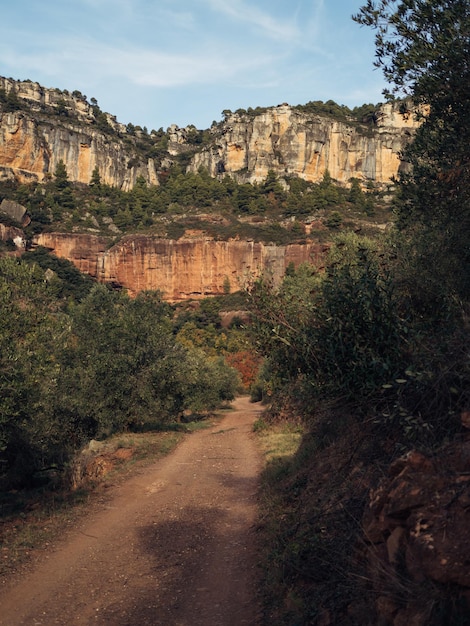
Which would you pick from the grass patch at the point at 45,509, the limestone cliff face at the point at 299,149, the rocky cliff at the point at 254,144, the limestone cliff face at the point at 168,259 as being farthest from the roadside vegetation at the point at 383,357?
the limestone cliff face at the point at 299,149

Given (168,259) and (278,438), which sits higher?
(168,259)

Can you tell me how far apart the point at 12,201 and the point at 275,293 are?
96.3 meters

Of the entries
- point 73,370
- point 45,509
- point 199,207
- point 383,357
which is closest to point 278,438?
point 73,370

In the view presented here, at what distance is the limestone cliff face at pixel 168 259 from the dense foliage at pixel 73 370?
233ft

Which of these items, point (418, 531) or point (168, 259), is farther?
point (168, 259)

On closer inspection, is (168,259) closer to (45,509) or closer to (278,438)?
(278,438)

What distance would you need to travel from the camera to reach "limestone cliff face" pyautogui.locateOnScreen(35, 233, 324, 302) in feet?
319

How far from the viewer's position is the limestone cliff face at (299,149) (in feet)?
437

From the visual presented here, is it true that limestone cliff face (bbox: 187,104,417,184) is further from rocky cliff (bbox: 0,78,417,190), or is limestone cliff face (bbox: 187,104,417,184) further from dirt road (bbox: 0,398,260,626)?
dirt road (bbox: 0,398,260,626)

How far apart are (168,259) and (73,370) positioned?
81.1m

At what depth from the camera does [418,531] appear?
4.55 metres

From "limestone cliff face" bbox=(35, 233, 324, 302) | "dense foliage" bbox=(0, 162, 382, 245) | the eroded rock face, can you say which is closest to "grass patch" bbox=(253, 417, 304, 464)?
the eroded rock face

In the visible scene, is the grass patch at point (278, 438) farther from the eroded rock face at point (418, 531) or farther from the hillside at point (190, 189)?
the hillside at point (190, 189)

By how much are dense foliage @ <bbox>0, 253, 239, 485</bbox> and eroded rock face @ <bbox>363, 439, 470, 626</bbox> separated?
820cm
